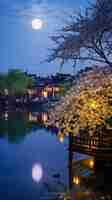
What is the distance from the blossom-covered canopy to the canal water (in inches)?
84.2

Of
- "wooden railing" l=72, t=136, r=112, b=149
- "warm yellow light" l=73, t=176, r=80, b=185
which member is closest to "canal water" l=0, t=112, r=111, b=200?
"warm yellow light" l=73, t=176, r=80, b=185

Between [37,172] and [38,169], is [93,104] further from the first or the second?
[38,169]

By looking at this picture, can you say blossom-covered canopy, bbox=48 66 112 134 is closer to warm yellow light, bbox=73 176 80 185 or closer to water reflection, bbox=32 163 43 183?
warm yellow light, bbox=73 176 80 185

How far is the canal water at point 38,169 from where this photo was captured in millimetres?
14356

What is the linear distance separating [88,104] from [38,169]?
6686 mm

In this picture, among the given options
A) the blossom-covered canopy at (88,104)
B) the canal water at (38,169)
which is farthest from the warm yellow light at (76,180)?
the blossom-covered canopy at (88,104)

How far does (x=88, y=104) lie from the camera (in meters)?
13.5

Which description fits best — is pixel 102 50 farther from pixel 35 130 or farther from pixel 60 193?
pixel 35 130

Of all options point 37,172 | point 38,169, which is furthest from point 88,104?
point 38,169

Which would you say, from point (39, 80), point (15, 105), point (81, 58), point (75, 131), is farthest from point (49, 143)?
point (39, 80)

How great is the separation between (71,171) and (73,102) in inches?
119

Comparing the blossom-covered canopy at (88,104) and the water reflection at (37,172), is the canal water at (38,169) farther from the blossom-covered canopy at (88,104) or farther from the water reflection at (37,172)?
the blossom-covered canopy at (88,104)

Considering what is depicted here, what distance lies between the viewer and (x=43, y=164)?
66.8 ft

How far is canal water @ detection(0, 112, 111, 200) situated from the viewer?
1436cm
